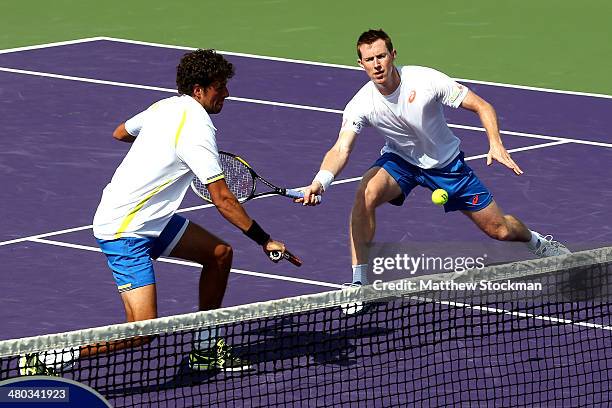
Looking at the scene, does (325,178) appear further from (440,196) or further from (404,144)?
(440,196)

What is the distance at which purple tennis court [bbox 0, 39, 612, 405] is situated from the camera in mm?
13602

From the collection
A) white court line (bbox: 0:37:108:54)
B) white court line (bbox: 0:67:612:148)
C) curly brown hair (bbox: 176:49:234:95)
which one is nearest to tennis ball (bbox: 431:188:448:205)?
curly brown hair (bbox: 176:49:234:95)

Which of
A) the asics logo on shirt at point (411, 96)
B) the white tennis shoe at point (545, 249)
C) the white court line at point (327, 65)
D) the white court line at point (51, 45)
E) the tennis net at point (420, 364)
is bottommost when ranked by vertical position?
the tennis net at point (420, 364)

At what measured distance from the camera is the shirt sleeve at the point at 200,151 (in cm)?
1109

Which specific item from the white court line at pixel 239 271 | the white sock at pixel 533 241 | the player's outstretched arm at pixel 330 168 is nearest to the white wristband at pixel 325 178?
the player's outstretched arm at pixel 330 168

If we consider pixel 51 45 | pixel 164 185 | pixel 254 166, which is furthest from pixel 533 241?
pixel 51 45

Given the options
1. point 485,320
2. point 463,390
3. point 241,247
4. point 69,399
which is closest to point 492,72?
point 241,247

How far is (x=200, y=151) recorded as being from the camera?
36.5ft

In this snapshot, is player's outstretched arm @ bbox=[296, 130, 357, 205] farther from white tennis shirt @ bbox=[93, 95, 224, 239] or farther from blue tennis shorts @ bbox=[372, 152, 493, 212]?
white tennis shirt @ bbox=[93, 95, 224, 239]

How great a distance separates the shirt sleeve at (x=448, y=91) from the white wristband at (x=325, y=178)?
1003 mm

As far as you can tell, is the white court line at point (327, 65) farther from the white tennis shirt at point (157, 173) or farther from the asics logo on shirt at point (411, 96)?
the white tennis shirt at point (157, 173)

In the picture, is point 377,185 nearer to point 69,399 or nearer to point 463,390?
point 463,390

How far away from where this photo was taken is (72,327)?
12562 mm

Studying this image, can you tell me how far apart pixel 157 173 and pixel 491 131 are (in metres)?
2.52
